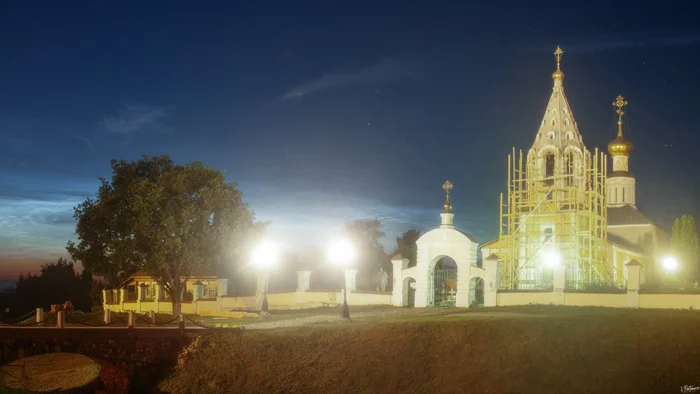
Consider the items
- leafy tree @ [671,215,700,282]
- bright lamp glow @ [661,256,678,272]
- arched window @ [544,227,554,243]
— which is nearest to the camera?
arched window @ [544,227,554,243]

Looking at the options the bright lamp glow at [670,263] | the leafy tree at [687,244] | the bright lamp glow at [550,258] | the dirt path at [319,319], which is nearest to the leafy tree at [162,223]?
the dirt path at [319,319]

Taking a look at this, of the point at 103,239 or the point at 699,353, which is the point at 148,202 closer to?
the point at 103,239

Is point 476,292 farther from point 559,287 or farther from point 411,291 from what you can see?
point 559,287

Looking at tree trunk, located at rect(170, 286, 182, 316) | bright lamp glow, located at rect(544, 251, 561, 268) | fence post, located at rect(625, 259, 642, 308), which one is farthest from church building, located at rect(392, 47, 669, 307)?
tree trunk, located at rect(170, 286, 182, 316)

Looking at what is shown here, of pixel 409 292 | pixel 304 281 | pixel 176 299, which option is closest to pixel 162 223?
pixel 176 299

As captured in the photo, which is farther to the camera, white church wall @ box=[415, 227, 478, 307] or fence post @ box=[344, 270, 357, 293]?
fence post @ box=[344, 270, 357, 293]

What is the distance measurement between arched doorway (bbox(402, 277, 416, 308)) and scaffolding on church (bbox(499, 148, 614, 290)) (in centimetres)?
548

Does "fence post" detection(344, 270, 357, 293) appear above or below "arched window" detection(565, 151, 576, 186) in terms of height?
below

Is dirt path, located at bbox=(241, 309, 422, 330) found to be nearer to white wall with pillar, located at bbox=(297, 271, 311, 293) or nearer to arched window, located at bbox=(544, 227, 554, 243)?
white wall with pillar, located at bbox=(297, 271, 311, 293)

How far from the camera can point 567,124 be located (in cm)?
4178

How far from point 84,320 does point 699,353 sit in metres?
26.3

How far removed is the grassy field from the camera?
19.2 m

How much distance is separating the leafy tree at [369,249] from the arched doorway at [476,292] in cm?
2939

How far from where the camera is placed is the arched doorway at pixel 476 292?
32781 mm
